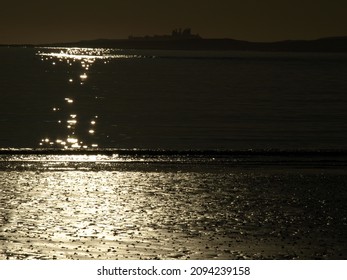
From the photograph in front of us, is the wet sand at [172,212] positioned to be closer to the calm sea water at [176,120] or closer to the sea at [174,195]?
the sea at [174,195]

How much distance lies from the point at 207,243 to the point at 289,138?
108 feet

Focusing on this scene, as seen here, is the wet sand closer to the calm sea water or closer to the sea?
the sea

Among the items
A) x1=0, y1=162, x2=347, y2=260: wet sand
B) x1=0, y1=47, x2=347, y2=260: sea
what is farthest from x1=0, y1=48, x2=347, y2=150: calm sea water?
x1=0, y1=162, x2=347, y2=260: wet sand

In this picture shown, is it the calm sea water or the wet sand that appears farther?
the calm sea water

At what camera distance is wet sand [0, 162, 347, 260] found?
18.4m

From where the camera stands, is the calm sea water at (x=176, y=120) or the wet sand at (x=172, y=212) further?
the calm sea water at (x=176, y=120)

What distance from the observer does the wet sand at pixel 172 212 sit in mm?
18391

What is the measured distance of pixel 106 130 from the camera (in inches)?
2281

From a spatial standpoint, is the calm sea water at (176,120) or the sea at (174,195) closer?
the sea at (174,195)

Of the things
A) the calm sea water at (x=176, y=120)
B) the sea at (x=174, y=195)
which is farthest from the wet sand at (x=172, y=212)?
the calm sea water at (x=176, y=120)

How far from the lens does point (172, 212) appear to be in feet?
74.2

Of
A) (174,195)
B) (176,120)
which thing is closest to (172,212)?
(174,195)

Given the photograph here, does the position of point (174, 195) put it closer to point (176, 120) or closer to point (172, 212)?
point (172, 212)
